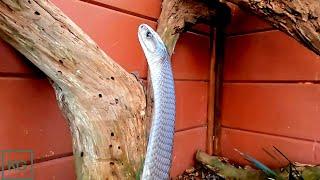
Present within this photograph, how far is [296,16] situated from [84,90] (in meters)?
0.65

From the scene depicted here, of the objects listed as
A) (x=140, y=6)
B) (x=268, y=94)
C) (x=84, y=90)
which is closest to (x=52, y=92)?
(x=84, y=90)

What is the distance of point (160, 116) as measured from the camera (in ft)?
1.99

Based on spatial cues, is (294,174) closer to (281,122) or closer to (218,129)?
(281,122)

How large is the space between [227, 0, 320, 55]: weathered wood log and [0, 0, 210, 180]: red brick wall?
1.55 ft

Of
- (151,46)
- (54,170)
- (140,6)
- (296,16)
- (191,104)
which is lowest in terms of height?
(54,170)

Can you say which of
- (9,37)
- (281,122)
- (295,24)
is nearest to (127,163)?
(9,37)

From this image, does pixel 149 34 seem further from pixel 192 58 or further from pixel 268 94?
pixel 268 94

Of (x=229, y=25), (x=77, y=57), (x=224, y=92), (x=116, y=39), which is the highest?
(x=229, y=25)

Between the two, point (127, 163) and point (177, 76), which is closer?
point (127, 163)

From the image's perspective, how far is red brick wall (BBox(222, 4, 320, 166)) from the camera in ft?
4.19

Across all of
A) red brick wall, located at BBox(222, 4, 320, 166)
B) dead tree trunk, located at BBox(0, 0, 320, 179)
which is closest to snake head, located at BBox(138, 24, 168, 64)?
dead tree trunk, located at BBox(0, 0, 320, 179)

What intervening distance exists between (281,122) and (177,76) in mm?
529

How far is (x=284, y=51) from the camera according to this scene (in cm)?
135

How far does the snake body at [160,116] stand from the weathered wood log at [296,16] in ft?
1.36
